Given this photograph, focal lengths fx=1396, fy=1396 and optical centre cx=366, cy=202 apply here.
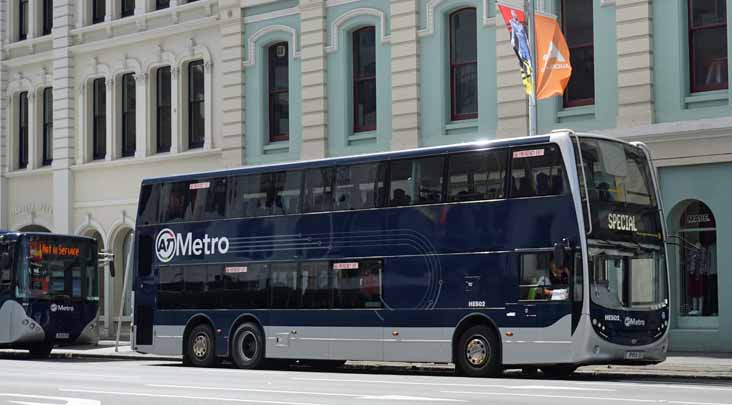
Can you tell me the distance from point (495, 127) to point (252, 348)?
8386mm

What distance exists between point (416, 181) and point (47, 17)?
80.8 ft

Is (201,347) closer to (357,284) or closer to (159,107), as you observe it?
(357,284)

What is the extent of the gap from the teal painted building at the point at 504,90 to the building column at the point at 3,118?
11.9m

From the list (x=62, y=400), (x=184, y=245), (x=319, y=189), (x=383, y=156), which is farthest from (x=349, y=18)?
(x=62, y=400)

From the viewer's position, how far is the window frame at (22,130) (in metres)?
46.6

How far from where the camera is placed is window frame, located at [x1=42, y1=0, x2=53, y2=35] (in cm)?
4566

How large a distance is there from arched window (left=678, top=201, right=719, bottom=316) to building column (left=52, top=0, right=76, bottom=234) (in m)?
21.7

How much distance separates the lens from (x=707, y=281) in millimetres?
29141

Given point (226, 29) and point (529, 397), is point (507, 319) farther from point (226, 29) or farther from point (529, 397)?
point (226, 29)

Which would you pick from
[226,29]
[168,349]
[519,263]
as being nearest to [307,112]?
[226,29]

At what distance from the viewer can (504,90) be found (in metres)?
32.1

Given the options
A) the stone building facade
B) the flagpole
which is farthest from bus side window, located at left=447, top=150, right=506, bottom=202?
the stone building facade

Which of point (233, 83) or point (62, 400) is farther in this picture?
point (233, 83)

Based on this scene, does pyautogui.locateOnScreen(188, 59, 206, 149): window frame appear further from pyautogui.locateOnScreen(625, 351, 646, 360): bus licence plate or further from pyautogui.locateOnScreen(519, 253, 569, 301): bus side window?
pyautogui.locateOnScreen(625, 351, 646, 360): bus licence plate
